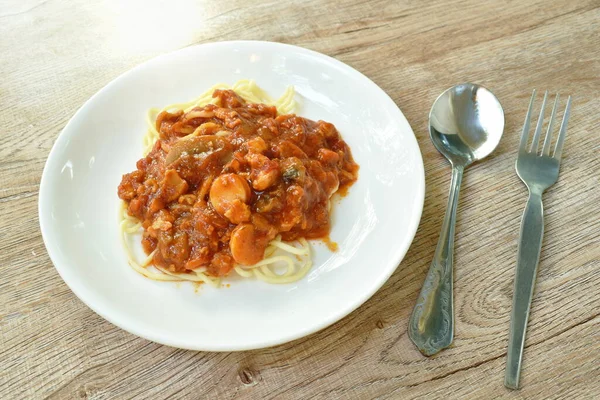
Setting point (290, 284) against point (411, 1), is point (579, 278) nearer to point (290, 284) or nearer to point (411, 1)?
point (290, 284)

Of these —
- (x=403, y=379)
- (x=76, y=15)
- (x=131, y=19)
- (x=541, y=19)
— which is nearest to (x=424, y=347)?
(x=403, y=379)

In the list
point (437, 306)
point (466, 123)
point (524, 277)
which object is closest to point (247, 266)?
point (437, 306)

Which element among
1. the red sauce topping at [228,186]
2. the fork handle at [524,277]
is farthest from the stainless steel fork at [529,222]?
the red sauce topping at [228,186]

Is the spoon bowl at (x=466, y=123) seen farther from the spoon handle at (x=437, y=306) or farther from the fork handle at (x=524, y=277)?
the spoon handle at (x=437, y=306)

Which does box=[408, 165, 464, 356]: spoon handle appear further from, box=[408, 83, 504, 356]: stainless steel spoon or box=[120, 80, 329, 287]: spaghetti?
box=[120, 80, 329, 287]: spaghetti

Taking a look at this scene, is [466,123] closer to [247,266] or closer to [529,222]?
[529,222]
